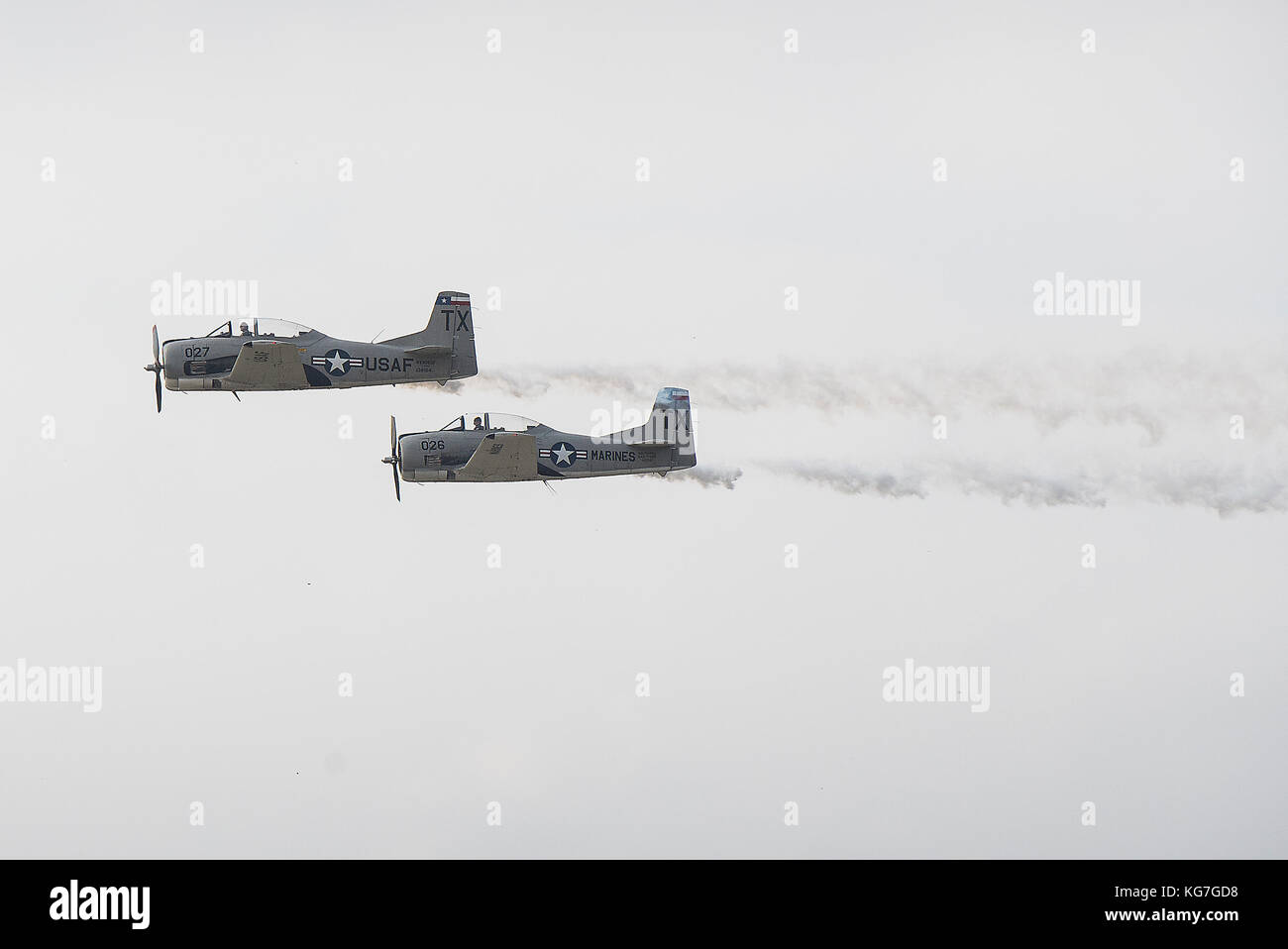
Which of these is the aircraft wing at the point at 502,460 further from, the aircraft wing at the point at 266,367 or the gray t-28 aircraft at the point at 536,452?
the aircraft wing at the point at 266,367

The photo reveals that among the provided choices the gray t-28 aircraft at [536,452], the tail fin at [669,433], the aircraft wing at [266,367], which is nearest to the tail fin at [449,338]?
the gray t-28 aircraft at [536,452]

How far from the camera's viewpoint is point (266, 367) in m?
56.3

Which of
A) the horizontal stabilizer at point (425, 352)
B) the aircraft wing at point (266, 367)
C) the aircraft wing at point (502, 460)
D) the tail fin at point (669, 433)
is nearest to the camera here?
the aircraft wing at point (266, 367)

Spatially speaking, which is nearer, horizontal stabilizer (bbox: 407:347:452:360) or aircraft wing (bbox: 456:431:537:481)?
aircraft wing (bbox: 456:431:537:481)

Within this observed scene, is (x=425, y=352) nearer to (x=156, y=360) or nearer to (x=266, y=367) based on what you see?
(x=266, y=367)

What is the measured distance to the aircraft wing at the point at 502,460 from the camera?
5638cm

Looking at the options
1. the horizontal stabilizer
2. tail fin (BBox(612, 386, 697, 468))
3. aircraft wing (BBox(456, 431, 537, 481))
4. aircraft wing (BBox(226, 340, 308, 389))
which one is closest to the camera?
aircraft wing (BBox(226, 340, 308, 389))

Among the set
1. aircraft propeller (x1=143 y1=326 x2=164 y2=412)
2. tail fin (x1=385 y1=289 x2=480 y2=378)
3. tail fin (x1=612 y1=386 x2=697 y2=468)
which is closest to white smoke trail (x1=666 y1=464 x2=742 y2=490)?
tail fin (x1=612 y1=386 x2=697 y2=468)

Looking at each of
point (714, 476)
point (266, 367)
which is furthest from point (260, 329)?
point (714, 476)

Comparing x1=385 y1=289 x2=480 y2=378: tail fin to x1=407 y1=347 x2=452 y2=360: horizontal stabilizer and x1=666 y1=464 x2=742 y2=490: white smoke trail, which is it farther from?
x1=666 y1=464 x2=742 y2=490: white smoke trail

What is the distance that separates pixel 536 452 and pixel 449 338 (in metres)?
4.07

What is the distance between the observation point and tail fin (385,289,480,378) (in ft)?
188

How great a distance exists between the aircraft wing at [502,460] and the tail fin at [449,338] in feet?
7.70

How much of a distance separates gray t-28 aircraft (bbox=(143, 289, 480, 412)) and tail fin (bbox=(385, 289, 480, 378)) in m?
0.04
